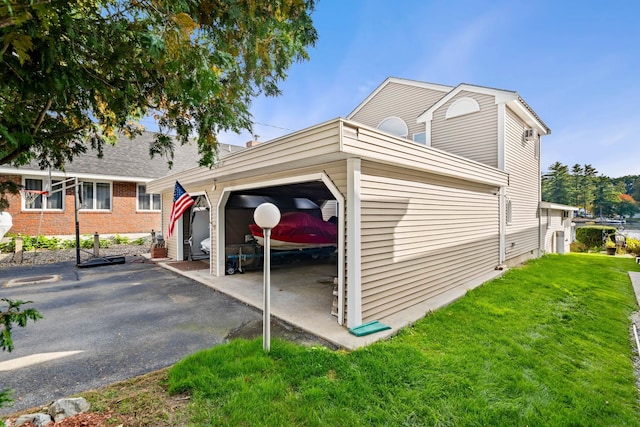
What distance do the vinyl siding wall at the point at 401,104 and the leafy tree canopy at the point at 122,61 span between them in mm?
9569

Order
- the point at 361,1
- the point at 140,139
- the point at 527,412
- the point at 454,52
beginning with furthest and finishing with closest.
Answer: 1. the point at 140,139
2. the point at 454,52
3. the point at 361,1
4. the point at 527,412

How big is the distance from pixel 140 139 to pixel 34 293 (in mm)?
13806

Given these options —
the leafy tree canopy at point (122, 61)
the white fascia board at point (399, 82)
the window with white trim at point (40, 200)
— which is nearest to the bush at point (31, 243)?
the window with white trim at point (40, 200)

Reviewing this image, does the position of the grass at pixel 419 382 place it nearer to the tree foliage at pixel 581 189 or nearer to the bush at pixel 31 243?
the bush at pixel 31 243

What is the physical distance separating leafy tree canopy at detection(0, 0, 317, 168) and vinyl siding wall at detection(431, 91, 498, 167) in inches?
343

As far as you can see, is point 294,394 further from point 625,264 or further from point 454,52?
point 625,264

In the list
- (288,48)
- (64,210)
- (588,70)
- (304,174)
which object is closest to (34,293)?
(304,174)

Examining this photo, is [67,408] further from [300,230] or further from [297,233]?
[300,230]

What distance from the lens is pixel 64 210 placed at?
43.7 ft

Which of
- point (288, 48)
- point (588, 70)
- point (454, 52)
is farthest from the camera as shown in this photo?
point (588, 70)

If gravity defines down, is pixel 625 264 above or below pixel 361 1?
below

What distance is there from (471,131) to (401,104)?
345 centimetres

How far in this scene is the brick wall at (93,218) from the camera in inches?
484

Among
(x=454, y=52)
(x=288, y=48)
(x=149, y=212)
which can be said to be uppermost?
(x=454, y=52)
